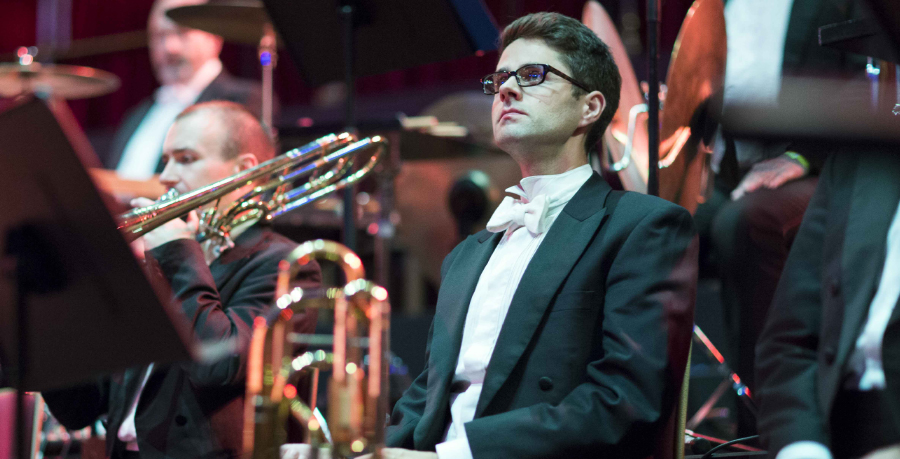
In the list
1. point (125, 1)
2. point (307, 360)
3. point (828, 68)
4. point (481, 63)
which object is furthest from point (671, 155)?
point (125, 1)

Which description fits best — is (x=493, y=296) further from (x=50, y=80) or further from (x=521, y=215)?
(x=50, y=80)

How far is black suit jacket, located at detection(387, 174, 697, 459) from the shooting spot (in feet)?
5.44

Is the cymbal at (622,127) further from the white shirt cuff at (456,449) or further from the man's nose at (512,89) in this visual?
the white shirt cuff at (456,449)

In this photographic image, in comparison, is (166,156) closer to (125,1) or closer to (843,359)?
(843,359)

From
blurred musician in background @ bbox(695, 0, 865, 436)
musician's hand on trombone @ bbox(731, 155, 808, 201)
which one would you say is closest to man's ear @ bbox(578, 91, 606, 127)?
blurred musician in background @ bbox(695, 0, 865, 436)

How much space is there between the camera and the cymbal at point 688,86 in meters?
2.29

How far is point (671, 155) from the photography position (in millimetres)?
2354

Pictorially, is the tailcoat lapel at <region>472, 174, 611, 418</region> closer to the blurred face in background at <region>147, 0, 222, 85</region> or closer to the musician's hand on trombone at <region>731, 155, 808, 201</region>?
the musician's hand on trombone at <region>731, 155, 808, 201</region>

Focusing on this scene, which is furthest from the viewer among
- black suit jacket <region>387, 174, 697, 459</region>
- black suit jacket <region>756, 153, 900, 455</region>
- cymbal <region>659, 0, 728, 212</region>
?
cymbal <region>659, 0, 728, 212</region>

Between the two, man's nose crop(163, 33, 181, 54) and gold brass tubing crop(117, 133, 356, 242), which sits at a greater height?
man's nose crop(163, 33, 181, 54)

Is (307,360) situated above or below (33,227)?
below

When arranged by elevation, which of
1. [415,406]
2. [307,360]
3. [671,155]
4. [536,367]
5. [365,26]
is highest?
[365,26]

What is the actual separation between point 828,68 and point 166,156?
2.11 meters

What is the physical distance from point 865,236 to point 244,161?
1.93m
